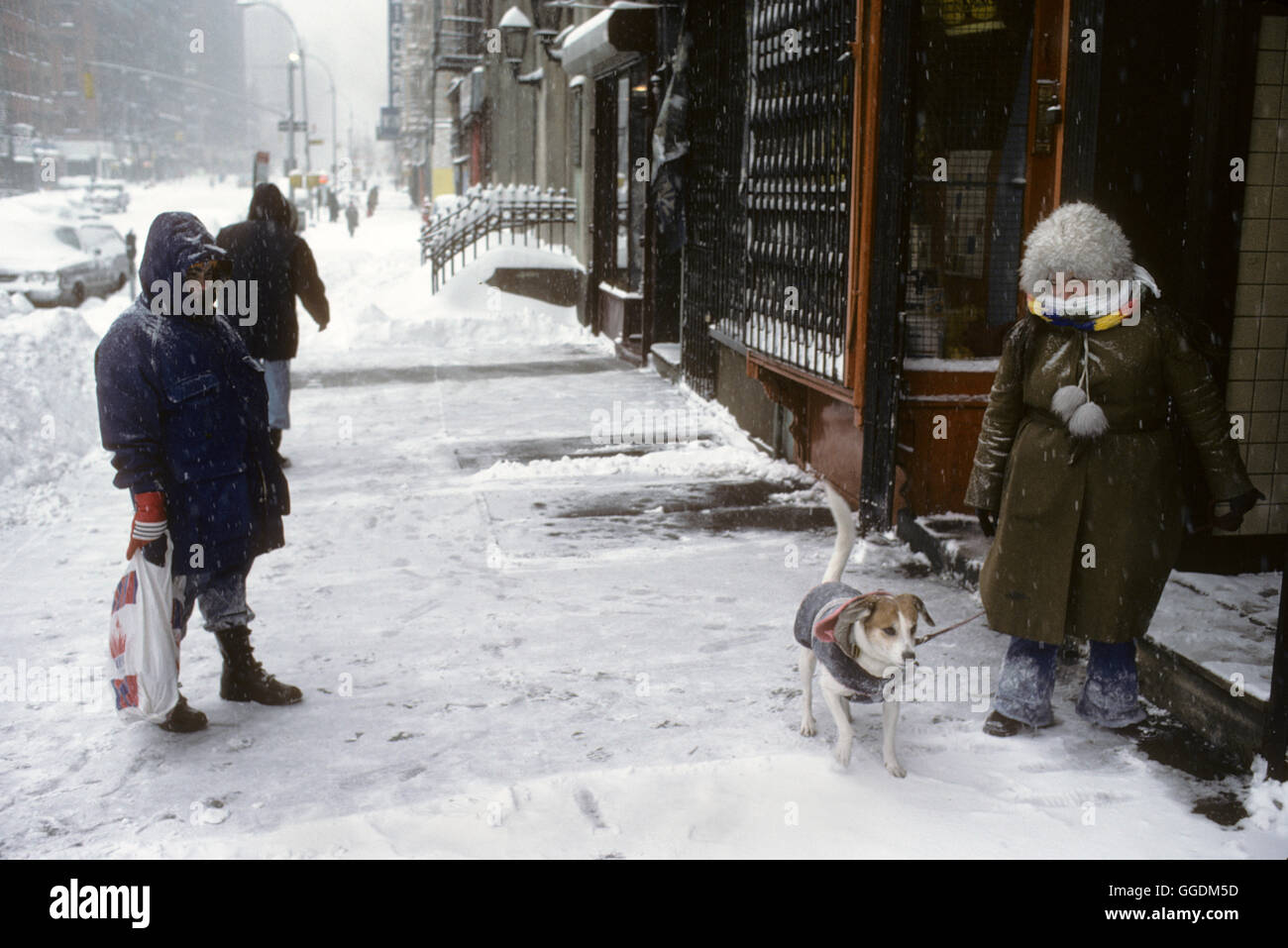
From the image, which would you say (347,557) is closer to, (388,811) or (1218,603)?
(388,811)

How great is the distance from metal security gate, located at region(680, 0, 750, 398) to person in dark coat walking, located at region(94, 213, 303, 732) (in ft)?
15.1

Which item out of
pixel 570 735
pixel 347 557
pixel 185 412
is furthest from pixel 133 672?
pixel 347 557

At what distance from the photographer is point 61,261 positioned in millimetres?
20891

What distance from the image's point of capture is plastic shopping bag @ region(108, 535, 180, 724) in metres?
4.18

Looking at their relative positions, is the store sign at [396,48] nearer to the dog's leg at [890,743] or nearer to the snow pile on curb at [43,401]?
the snow pile on curb at [43,401]

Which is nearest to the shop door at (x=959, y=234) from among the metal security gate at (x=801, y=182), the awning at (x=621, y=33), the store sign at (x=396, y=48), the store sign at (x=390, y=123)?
the metal security gate at (x=801, y=182)

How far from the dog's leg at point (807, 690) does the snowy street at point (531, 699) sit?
0.05 meters

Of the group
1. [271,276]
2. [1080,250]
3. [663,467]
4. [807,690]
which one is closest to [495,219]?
[271,276]

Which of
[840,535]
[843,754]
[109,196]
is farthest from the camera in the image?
[109,196]

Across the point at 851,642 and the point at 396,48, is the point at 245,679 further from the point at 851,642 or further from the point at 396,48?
the point at 396,48

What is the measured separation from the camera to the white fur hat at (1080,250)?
12.6 ft

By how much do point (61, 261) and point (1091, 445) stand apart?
21.0 m

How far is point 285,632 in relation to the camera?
543 centimetres
